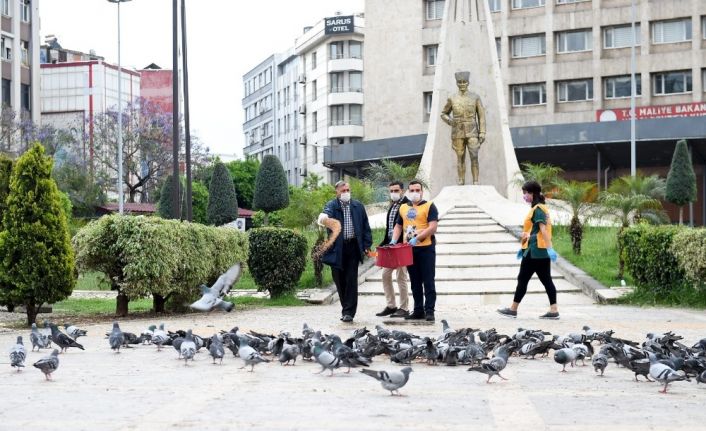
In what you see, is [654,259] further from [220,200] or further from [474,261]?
[220,200]

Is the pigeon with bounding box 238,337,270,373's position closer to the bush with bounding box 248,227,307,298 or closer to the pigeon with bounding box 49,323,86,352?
the pigeon with bounding box 49,323,86,352

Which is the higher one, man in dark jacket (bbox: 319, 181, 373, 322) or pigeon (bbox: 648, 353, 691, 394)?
man in dark jacket (bbox: 319, 181, 373, 322)

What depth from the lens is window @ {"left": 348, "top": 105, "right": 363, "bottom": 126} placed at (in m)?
77.0

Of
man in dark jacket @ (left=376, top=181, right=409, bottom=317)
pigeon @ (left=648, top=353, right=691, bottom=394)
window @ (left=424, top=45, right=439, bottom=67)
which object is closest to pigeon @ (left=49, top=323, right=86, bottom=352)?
man in dark jacket @ (left=376, top=181, right=409, bottom=317)

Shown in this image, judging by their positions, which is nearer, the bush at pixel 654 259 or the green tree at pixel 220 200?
the bush at pixel 654 259

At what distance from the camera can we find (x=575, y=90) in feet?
192

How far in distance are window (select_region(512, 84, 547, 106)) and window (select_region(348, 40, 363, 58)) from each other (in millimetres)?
20819

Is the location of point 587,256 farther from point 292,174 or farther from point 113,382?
point 292,174

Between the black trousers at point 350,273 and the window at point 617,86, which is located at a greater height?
the window at point 617,86

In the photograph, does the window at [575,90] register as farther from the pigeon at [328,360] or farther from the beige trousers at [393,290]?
the pigeon at [328,360]

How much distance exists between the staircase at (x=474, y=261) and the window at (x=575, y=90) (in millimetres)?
32044

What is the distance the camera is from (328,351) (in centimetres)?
862

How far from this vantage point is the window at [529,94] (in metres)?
59.1

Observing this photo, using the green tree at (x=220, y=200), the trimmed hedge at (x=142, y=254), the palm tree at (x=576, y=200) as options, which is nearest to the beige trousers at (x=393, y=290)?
the trimmed hedge at (x=142, y=254)
